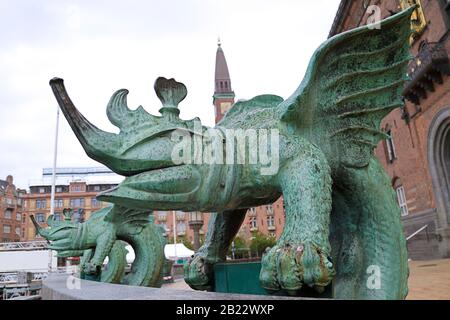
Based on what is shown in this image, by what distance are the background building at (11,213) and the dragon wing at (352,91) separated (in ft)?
146

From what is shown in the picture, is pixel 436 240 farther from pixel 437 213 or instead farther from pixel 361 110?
pixel 361 110

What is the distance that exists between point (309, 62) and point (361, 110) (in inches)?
15.8

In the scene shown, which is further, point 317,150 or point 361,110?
point 361,110

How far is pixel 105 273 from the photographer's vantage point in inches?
122

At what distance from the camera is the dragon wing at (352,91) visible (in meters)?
1.54

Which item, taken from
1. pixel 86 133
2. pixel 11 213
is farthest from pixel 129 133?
pixel 11 213

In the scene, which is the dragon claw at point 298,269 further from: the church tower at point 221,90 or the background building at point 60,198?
the church tower at point 221,90

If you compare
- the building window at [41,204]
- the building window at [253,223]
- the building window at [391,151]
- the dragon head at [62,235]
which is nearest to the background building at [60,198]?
the building window at [41,204]

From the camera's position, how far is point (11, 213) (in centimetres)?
4075

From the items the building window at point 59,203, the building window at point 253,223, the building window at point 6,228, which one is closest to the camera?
the building window at point 6,228

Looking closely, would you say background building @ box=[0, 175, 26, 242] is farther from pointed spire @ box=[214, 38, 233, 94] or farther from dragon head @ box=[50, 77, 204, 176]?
dragon head @ box=[50, 77, 204, 176]

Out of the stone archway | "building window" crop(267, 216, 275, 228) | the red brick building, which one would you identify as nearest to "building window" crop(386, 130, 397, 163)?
the red brick building
